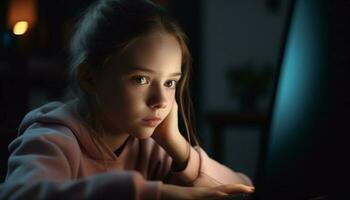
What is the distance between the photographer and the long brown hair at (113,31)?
712 mm

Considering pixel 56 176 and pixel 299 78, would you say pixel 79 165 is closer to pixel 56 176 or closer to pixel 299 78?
pixel 56 176

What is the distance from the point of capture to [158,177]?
901mm

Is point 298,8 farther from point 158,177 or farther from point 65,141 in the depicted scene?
point 158,177

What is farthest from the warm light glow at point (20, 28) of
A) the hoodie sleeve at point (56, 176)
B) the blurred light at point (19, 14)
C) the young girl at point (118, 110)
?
the hoodie sleeve at point (56, 176)

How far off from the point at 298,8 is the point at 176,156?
1.36 feet

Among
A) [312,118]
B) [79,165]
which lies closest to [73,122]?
[79,165]

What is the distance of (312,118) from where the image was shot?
1.74ft

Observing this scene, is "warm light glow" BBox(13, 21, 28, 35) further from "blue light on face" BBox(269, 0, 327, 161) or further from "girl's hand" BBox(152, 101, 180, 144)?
"blue light on face" BBox(269, 0, 327, 161)

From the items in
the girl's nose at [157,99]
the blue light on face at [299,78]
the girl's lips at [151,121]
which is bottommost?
the girl's lips at [151,121]

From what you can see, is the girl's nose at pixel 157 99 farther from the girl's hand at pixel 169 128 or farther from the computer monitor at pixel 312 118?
the computer monitor at pixel 312 118

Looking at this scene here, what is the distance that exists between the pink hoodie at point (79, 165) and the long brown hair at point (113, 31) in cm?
7

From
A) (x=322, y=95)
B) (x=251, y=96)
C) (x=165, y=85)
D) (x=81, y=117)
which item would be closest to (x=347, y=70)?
(x=322, y=95)

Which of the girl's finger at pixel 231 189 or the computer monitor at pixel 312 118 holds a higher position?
the computer monitor at pixel 312 118

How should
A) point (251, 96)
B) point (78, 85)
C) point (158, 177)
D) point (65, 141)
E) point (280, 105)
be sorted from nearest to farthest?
point (280, 105), point (65, 141), point (78, 85), point (158, 177), point (251, 96)
